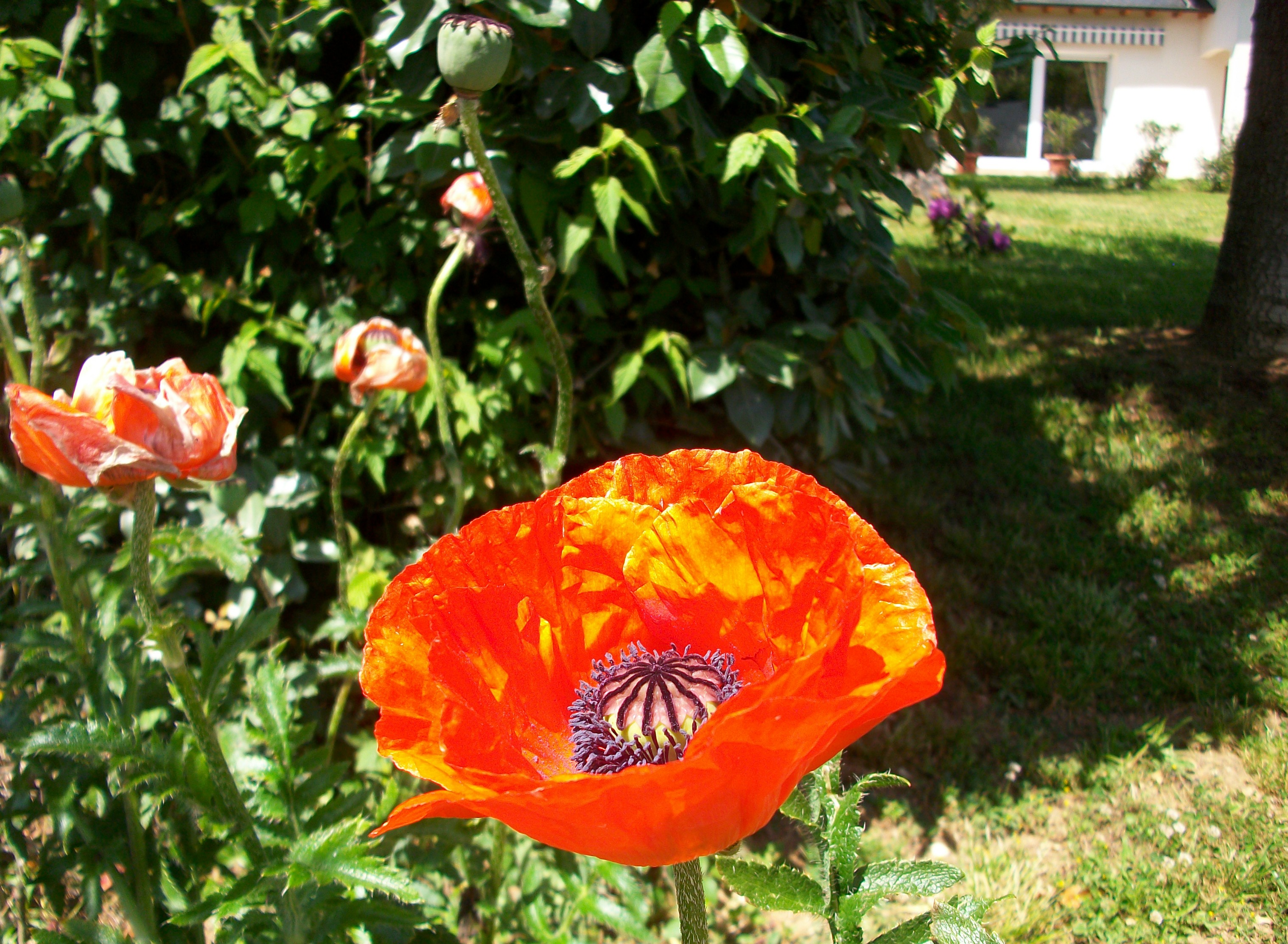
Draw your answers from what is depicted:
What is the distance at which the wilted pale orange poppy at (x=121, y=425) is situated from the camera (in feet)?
3.04

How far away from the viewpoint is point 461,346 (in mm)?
2645

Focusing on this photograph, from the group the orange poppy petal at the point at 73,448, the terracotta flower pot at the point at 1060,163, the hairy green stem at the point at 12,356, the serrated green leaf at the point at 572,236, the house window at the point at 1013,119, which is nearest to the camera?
the orange poppy petal at the point at 73,448

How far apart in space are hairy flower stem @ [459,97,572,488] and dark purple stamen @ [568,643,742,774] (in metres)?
0.48

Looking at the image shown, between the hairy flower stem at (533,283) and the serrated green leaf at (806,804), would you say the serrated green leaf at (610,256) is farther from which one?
the serrated green leaf at (806,804)

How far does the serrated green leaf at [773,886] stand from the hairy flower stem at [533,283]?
2.00ft

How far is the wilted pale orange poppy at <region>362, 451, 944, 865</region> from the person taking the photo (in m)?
0.54

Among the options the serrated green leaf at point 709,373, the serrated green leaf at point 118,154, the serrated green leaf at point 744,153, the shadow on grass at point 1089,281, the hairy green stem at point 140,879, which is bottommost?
the shadow on grass at point 1089,281

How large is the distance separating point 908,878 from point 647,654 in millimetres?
293

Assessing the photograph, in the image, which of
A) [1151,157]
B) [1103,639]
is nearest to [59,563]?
[1103,639]

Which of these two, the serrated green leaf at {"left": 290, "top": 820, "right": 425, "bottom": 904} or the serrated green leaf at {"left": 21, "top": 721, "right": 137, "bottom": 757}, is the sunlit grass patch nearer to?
the serrated green leaf at {"left": 290, "top": 820, "right": 425, "bottom": 904}

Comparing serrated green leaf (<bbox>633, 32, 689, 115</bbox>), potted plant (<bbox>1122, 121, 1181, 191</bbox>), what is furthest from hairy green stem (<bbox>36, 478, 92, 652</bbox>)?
potted plant (<bbox>1122, 121, 1181, 191</bbox>)


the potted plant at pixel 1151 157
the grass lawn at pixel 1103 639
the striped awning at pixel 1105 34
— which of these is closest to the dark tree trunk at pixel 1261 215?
the grass lawn at pixel 1103 639

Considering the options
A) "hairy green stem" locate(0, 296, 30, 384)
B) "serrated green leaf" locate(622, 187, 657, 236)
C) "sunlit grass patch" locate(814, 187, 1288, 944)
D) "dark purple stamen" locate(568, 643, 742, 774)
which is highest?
"serrated green leaf" locate(622, 187, 657, 236)

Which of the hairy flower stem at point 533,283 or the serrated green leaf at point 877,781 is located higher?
the hairy flower stem at point 533,283
